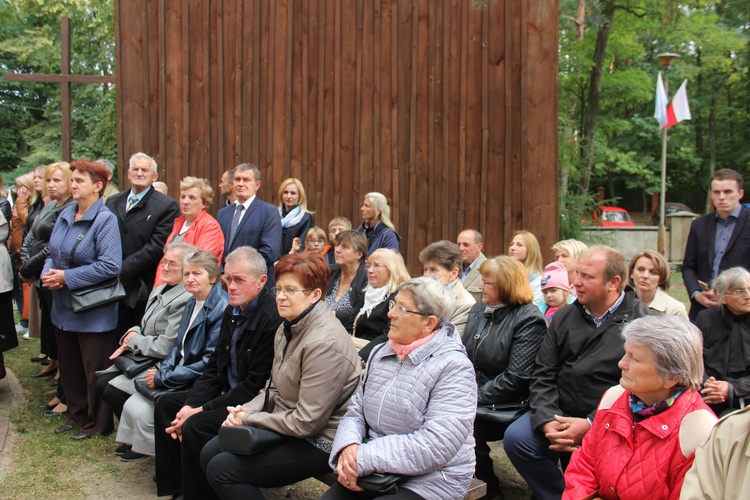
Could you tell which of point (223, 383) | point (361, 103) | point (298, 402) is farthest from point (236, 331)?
point (361, 103)

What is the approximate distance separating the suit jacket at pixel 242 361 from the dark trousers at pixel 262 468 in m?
0.54

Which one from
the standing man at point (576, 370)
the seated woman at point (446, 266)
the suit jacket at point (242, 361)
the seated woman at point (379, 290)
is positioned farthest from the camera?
the seated woman at point (379, 290)

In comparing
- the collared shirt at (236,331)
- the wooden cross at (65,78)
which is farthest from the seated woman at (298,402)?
the wooden cross at (65,78)

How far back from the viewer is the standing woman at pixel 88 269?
5594 millimetres

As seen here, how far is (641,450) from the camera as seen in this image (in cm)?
284

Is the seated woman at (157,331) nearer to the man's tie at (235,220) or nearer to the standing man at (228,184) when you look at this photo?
the man's tie at (235,220)

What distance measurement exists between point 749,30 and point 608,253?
88.3 ft

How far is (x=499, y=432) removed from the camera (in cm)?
430

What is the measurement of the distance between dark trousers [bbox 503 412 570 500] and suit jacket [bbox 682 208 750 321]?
2275 millimetres

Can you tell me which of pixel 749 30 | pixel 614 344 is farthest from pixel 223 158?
pixel 749 30

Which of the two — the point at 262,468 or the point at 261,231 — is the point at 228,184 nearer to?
the point at 261,231

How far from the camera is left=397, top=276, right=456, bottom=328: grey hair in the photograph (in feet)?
11.5

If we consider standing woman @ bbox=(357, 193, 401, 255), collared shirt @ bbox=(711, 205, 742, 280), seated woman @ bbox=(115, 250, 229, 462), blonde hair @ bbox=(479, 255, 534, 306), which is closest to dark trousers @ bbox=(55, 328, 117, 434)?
seated woman @ bbox=(115, 250, 229, 462)

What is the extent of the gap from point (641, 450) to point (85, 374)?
458 centimetres
